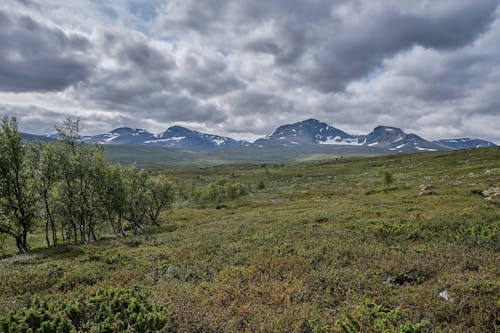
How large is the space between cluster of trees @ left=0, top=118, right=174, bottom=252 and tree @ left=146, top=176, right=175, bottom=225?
3.90 meters

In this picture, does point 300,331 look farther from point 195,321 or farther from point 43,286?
point 43,286

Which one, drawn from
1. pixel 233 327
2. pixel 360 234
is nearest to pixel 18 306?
pixel 233 327

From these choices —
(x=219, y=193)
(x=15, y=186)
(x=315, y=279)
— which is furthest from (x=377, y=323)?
(x=219, y=193)

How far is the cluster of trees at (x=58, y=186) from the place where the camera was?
24625 mm

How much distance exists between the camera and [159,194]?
45.7 m

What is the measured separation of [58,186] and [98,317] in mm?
28327

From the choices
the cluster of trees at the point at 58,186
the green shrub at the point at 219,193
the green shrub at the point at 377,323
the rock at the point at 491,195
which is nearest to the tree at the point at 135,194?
the cluster of trees at the point at 58,186

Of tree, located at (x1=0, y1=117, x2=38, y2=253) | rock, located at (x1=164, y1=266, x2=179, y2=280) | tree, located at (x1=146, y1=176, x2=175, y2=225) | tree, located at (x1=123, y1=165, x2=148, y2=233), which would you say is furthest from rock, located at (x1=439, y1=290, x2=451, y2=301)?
tree, located at (x1=146, y1=176, x2=175, y2=225)

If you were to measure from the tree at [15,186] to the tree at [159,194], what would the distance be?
58.8 feet

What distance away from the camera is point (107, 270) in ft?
52.3

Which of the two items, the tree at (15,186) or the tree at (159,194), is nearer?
the tree at (15,186)

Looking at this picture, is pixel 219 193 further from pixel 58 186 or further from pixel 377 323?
pixel 377 323

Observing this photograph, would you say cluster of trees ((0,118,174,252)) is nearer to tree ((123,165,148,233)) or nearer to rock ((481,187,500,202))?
tree ((123,165,148,233))

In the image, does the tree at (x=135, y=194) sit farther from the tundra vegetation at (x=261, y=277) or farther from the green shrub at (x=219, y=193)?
the green shrub at (x=219, y=193)
